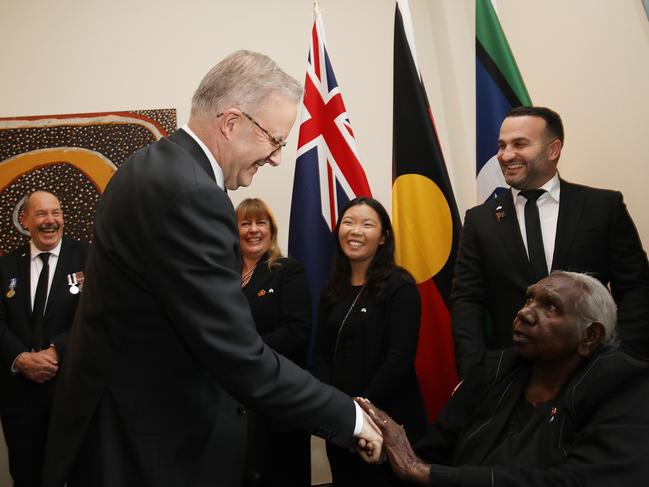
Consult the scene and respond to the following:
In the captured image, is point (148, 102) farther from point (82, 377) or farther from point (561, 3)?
point (82, 377)

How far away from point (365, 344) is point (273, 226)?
0.89 meters

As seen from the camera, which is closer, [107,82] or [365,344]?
[365,344]

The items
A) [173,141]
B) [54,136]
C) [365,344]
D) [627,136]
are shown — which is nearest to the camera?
[173,141]

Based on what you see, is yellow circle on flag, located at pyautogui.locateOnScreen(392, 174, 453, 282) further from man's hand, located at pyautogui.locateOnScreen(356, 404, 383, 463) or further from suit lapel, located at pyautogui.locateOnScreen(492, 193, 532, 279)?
man's hand, located at pyautogui.locateOnScreen(356, 404, 383, 463)

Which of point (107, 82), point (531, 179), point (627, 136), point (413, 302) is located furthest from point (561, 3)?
Answer: point (107, 82)

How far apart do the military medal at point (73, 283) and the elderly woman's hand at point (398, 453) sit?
1.99 m

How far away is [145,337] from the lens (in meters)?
1.34

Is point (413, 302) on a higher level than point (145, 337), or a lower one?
lower

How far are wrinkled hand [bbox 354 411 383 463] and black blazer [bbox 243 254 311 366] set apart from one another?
135 centimetres

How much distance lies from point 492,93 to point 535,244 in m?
1.06

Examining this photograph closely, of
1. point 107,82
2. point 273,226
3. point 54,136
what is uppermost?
point 107,82

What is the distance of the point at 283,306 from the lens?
3186mm

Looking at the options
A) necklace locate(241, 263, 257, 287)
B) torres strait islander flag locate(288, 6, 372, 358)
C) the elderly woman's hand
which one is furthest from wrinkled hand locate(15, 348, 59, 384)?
the elderly woman's hand

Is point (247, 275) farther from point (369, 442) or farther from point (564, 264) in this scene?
point (369, 442)
